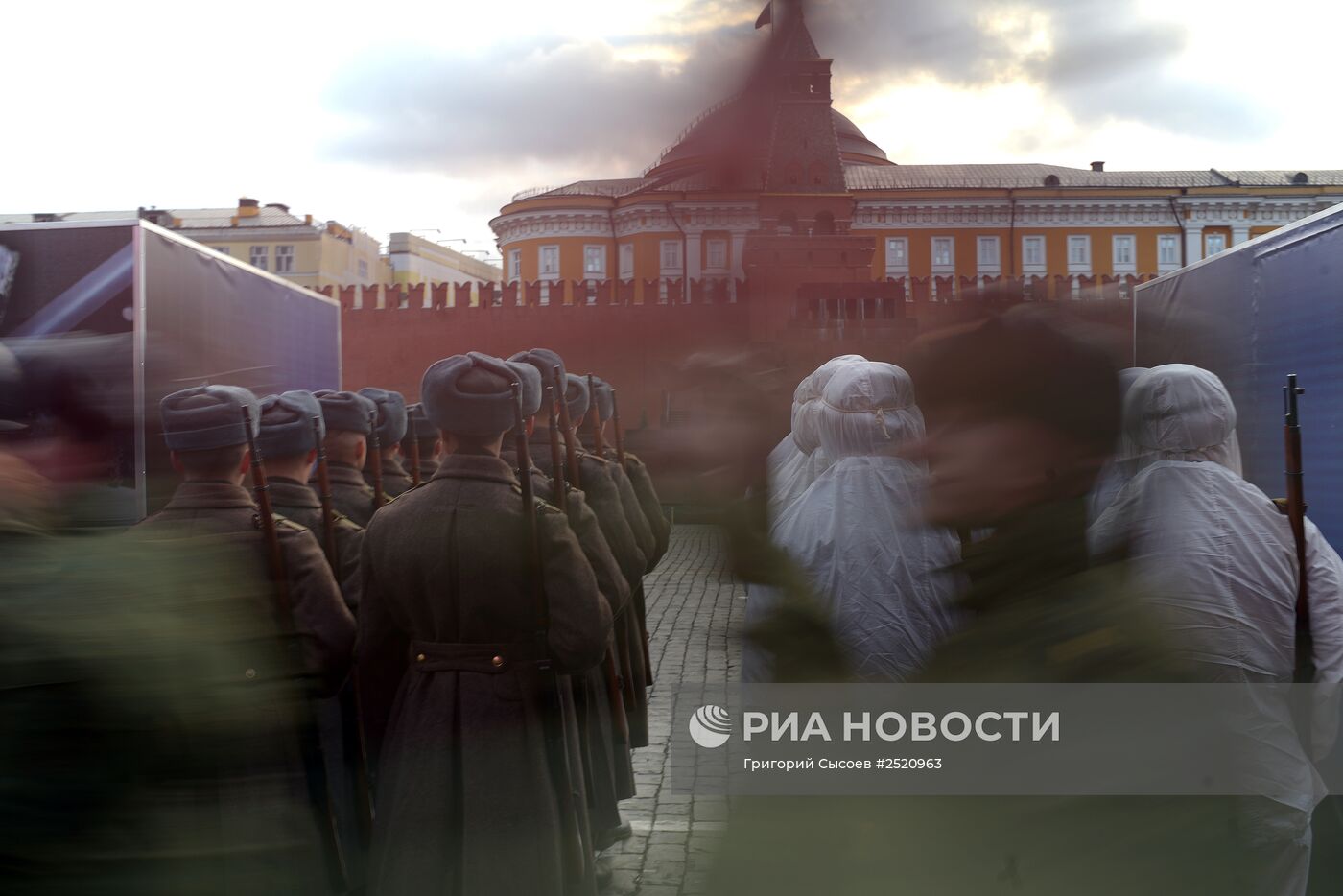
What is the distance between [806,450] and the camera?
11.4ft

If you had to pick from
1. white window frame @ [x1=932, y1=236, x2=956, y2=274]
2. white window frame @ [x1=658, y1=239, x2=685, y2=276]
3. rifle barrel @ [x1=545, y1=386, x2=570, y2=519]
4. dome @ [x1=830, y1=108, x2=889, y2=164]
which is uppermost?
white window frame @ [x1=932, y1=236, x2=956, y2=274]

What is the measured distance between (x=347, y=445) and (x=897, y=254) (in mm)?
29442

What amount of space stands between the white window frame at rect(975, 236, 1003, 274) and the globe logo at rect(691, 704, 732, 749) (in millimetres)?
30609

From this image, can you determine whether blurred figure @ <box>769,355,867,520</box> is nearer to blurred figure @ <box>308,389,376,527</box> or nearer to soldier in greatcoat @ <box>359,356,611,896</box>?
soldier in greatcoat @ <box>359,356,611,896</box>

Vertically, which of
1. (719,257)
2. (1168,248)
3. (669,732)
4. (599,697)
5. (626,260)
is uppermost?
(626,260)

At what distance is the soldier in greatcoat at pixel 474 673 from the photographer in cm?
248

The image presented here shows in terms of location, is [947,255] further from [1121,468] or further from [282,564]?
[282,564]

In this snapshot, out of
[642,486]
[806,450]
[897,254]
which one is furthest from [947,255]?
[806,450]

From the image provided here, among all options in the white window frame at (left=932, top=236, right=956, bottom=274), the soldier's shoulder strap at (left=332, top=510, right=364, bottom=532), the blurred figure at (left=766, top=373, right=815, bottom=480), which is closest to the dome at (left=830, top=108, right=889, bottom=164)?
the blurred figure at (left=766, top=373, right=815, bottom=480)

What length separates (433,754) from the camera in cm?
252

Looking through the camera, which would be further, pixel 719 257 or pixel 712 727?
pixel 719 257

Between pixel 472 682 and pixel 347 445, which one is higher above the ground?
pixel 347 445

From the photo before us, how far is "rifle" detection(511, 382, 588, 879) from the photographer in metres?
2.49

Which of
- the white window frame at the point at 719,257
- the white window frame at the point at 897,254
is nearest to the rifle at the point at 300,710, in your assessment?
the white window frame at the point at 719,257
